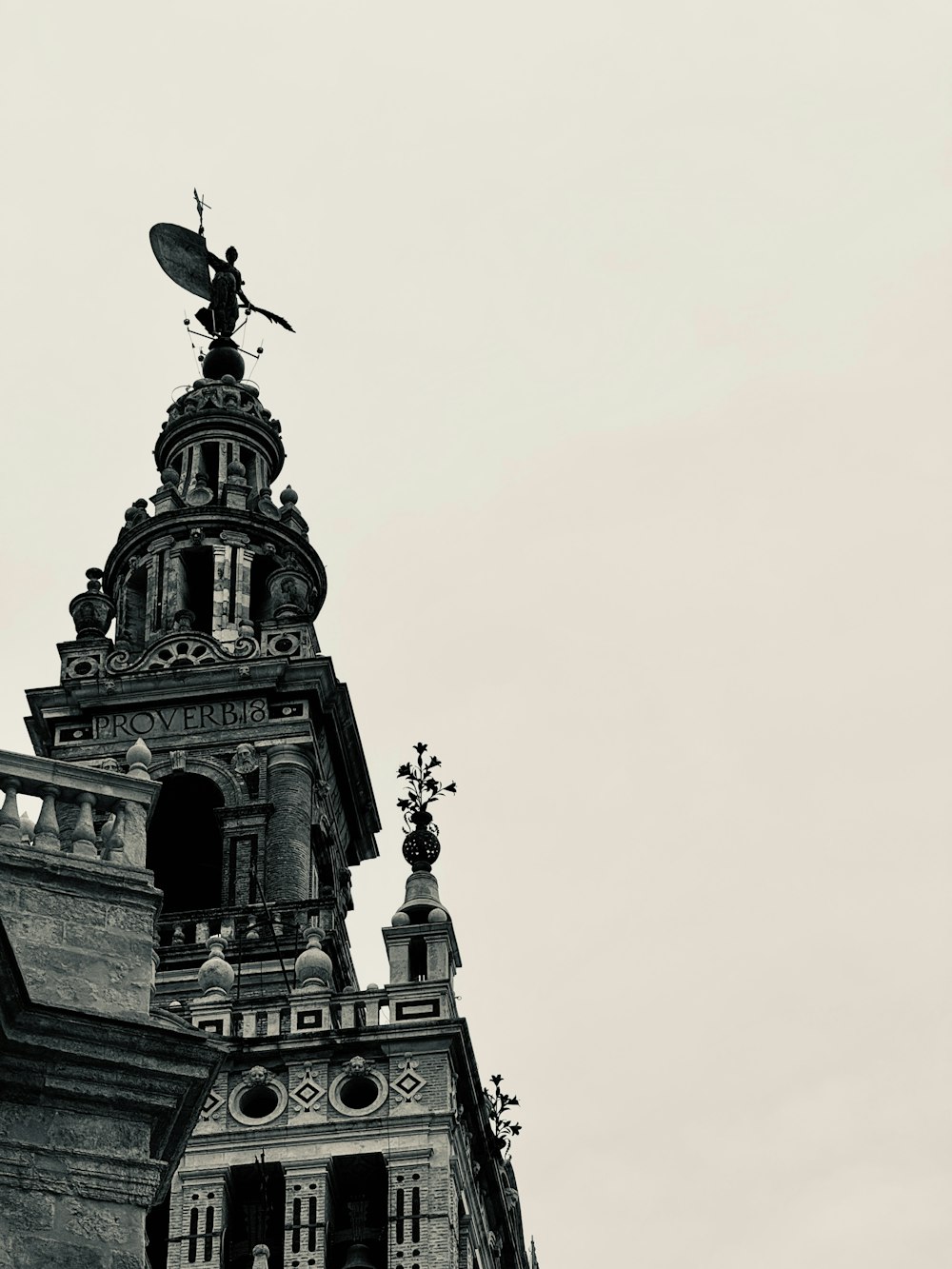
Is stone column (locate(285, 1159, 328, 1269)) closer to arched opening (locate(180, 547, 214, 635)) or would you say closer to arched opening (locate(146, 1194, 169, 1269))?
arched opening (locate(146, 1194, 169, 1269))

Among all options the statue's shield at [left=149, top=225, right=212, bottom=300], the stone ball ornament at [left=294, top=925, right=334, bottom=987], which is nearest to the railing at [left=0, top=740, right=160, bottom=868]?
the stone ball ornament at [left=294, top=925, right=334, bottom=987]

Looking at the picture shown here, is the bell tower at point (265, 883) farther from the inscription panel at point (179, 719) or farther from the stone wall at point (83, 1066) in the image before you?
the stone wall at point (83, 1066)

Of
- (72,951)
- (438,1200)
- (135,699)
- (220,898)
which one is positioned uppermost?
(135,699)

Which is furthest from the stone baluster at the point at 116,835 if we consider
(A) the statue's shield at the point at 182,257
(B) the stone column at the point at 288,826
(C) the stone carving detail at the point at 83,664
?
(A) the statue's shield at the point at 182,257

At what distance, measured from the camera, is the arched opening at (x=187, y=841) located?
2026 inches

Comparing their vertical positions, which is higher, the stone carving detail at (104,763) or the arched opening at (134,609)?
the arched opening at (134,609)

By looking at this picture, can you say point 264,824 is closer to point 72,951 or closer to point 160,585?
point 160,585

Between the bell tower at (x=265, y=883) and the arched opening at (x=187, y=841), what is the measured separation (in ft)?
0.15

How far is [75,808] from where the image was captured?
2375 centimetres

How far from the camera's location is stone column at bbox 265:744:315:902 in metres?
49.8

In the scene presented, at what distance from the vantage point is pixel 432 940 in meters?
45.4

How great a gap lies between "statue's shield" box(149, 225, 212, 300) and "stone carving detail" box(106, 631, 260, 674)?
13.8 meters

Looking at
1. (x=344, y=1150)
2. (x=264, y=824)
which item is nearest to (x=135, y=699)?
(x=264, y=824)

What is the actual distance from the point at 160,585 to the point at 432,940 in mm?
13204
